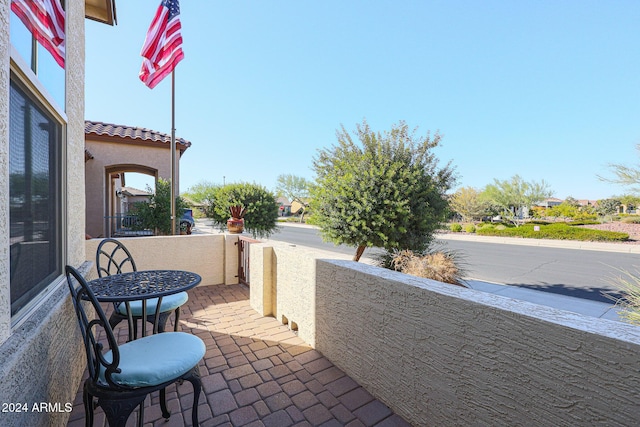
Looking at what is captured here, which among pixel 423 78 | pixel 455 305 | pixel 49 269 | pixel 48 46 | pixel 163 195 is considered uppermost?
pixel 423 78

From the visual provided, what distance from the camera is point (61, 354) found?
1863 mm

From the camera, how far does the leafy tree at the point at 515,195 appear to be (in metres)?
27.9

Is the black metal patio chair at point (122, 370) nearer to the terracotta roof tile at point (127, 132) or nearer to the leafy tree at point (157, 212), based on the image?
the leafy tree at point (157, 212)

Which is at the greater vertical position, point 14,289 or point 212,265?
point 14,289

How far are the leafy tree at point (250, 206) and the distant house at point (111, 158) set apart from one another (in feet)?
6.24

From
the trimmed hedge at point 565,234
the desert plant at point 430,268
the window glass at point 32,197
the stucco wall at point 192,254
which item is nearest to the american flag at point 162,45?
the stucco wall at point 192,254

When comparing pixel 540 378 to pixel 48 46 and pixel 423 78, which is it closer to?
pixel 48 46

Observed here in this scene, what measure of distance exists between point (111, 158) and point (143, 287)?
9.43 metres

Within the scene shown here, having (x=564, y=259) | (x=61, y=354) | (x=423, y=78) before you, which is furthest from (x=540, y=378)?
(x=423, y=78)

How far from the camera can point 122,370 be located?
1.51m

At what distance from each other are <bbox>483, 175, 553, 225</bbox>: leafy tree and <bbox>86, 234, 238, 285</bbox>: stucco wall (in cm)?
3049

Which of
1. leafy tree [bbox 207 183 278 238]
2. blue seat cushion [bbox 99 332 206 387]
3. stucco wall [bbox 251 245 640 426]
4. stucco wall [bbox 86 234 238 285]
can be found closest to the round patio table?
blue seat cushion [bbox 99 332 206 387]

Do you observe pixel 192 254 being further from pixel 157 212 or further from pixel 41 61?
pixel 157 212

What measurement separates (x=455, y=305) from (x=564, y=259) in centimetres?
1300
